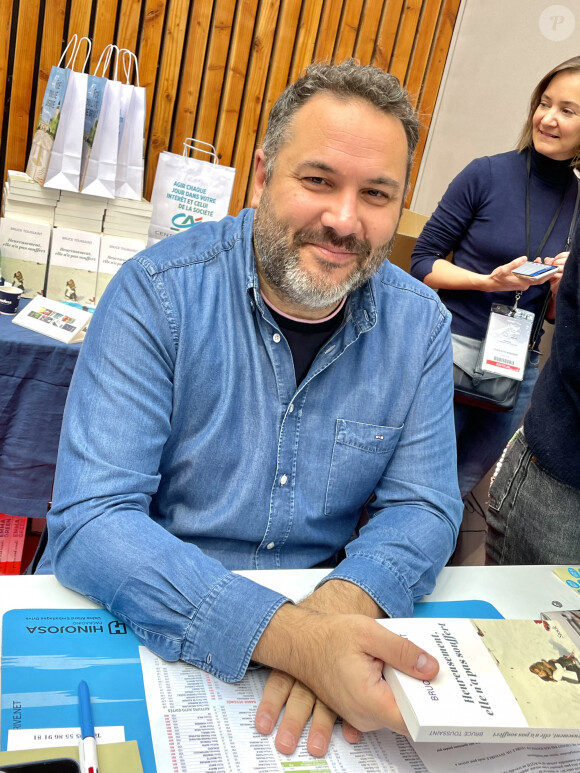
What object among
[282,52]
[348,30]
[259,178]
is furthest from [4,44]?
[259,178]

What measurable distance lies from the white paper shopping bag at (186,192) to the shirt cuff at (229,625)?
8.11ft

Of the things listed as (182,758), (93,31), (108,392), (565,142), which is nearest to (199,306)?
(108,392)

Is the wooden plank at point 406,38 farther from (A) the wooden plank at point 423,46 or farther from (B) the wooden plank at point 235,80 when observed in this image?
(B) the wooden plank at point 235,80

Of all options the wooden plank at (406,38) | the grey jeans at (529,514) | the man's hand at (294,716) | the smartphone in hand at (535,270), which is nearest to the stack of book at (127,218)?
the smartphone in hand at (535,270)

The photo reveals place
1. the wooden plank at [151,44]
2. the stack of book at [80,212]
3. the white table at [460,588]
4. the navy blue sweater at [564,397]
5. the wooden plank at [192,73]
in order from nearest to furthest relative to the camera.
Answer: the white table at [460,588] < the navy blue sweater at [564,397] < the stack of book at [80,212] < the wooden plank at [151,44] < the wooden plank at [192,73]

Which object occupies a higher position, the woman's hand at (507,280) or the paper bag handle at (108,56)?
the paper bag handle at (108,56)

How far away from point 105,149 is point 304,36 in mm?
1692

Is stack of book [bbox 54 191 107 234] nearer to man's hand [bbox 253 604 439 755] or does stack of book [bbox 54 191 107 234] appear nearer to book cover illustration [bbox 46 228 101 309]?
book cover illustration [bbox 46 228 101 309]

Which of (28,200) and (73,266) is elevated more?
(28,200)

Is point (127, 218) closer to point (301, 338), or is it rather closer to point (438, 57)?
point (301, 338)

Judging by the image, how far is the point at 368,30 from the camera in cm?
417

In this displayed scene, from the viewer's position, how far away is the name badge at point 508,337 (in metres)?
2.53

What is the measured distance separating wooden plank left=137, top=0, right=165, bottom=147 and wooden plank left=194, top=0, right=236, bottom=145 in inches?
10.9

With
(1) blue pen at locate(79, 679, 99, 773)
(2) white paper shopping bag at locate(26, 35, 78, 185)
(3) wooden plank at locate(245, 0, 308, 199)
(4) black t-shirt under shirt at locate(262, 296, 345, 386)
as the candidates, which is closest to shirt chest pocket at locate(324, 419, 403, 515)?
(4) black t-shirt under shirt at locate(262, 296, 345, 386)
